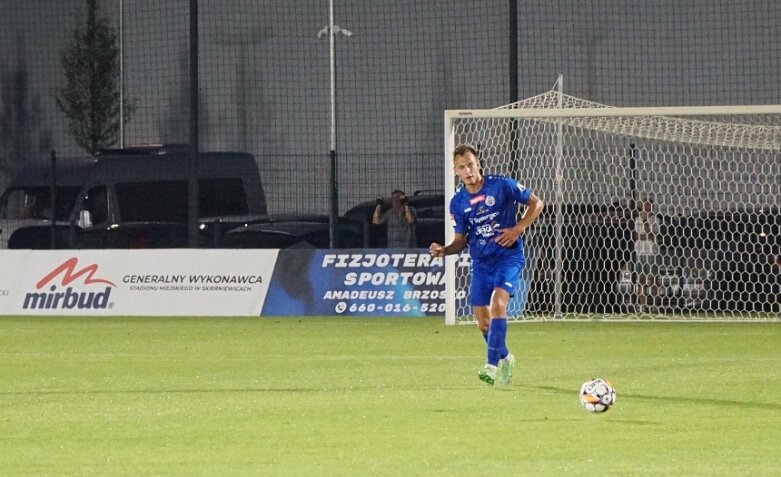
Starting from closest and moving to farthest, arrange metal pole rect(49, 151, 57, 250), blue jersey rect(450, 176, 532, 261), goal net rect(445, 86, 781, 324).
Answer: blue jersey rect(450, 176, 532, 261), goal net rect(445, 86, 781, 324), metal pole rect(49, 151, 57, 250)

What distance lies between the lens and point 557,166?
71.8 ft

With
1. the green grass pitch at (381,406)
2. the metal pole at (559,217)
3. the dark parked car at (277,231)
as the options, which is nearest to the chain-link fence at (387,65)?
the dark parked car at (277,231)

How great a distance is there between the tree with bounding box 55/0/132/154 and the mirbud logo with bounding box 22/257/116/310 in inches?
479

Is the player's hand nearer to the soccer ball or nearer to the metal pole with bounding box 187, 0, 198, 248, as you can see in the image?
the soccer ball

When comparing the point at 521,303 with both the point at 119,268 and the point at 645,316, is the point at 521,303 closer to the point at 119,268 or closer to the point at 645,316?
the point at 645,316

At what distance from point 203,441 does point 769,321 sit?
13508mm

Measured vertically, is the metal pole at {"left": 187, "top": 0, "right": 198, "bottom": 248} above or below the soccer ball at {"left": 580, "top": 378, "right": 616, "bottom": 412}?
above

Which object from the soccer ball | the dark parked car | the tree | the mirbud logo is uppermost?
the tree

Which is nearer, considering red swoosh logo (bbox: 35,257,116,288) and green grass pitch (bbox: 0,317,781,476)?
green grass pitch (bbox: 0,317,781,476)

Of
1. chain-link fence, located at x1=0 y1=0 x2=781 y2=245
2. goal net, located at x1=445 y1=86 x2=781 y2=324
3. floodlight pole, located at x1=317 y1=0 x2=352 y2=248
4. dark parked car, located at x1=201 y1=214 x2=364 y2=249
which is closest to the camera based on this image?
goal net, located at x1=445 y1=86 x2=781 y2=324

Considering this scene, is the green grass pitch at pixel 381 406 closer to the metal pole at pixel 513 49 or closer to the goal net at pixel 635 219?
the goal net at pixel 635 219

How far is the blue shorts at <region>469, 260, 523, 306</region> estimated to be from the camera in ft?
40.4

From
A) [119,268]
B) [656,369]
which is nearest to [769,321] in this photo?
[656,369]

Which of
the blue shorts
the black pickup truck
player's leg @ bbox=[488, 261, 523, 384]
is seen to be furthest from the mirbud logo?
player's leg @ bbox=[488, 261, 523, 384]
